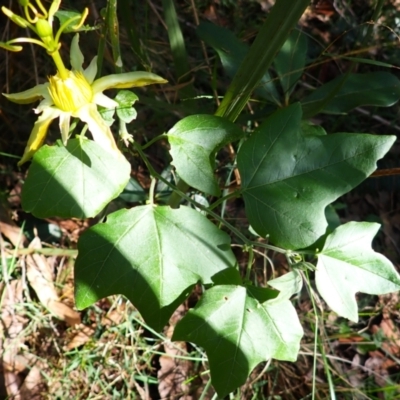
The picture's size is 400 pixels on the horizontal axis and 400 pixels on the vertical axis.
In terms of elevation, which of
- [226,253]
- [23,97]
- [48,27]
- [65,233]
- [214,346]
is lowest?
[65,233]

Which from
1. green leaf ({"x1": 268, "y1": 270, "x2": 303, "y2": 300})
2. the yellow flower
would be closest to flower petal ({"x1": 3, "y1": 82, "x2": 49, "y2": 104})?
the yellow flower

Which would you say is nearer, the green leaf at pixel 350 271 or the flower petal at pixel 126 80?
the flower petal at pixel 126 80

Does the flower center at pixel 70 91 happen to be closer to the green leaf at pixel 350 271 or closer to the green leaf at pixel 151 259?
the green leaf at pixel 151 259

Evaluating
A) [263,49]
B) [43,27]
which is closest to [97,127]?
[43,27]

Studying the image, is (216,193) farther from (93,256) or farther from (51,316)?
(51,316)

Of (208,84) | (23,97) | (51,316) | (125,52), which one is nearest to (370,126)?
(208,84)

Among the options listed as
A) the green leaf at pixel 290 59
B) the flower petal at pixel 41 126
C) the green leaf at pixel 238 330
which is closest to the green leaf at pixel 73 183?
the flower petal at pixel 41 126

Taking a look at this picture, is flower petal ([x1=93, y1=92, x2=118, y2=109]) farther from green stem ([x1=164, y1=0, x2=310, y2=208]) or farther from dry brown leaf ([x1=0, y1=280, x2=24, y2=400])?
dry brown leaf ([x1=0, y1=280, x2=24, y2=400])
